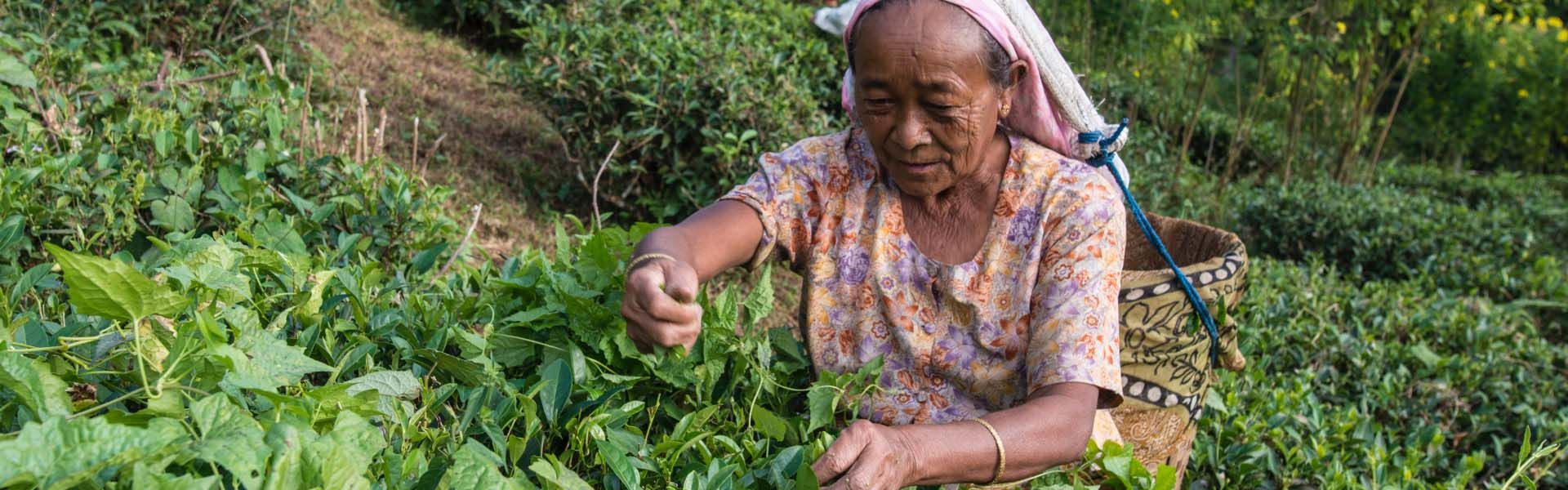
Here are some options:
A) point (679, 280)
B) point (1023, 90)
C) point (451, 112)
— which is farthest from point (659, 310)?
point (451, 112)

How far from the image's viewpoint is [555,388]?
1.58 m

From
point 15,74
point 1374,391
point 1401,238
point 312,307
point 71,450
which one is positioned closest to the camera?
point 71,450

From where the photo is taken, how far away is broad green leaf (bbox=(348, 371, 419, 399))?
1470 mm

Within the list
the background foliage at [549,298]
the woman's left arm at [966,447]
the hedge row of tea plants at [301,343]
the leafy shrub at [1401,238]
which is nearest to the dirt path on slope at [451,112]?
the background foliage at [549,298]

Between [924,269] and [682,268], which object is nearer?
[682,268]

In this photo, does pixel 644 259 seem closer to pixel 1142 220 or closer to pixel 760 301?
pixel 760 301

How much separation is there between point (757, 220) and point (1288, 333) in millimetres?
2481

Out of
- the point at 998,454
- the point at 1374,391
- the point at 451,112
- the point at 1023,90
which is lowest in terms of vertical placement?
the point at 451,112

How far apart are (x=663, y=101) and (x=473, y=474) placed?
3.18m

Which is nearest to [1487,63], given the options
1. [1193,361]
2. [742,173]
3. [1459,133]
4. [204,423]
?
[1459,133]

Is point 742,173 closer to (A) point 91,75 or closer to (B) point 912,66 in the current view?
(A) point 91,75

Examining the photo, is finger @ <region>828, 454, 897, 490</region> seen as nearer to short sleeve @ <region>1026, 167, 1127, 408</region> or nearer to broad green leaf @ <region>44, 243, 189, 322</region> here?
short sleeve @ <region>1026, 167, 1127, 408</region>

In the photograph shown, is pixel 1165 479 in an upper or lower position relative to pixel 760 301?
lower

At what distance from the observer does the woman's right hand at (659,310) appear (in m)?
1.66
